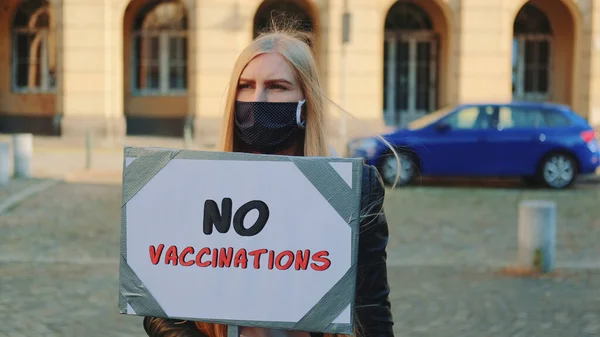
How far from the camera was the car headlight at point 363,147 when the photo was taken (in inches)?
691

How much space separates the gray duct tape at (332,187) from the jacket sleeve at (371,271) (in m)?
0.07

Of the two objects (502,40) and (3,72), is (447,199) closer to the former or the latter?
(502,40)

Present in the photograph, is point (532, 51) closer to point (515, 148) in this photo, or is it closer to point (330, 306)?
point (515, 148)

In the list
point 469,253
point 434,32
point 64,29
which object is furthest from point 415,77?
point 469,253

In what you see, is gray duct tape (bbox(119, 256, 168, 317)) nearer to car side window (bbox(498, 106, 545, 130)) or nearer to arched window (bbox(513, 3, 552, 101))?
car side window (bbox(498, 106, 545, 130))

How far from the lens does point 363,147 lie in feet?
59.2

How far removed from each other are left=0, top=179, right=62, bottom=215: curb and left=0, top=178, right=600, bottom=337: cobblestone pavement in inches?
6.0

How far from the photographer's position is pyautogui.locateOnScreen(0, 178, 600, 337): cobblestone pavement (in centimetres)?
699

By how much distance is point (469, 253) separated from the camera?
10.2 m

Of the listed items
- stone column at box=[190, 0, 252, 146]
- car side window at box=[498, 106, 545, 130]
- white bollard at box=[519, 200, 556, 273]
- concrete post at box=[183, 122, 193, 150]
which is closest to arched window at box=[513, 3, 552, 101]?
stone column at box=[190, 0, 252, 146]

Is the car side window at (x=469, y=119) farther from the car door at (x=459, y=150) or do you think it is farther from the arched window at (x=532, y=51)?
the arched window at (x=532, y=51)

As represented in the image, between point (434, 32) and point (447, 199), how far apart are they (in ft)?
43.2

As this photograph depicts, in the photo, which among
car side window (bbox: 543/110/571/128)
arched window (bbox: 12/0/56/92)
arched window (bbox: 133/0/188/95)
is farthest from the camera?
arched window (bbox: 12/0/56/92)

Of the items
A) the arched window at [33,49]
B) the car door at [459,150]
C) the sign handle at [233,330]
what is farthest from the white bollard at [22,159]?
the sign handle at [233,330]
